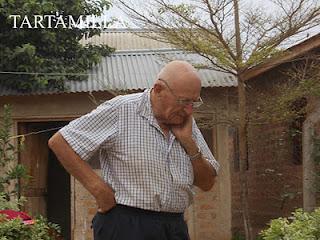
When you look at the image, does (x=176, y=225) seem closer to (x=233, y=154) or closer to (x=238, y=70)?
(x=238, y=70)

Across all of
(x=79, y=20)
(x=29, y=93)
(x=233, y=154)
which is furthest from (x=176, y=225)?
(x=233, y=154)

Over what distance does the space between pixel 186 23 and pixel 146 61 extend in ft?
7.69

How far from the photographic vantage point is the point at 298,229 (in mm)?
4082

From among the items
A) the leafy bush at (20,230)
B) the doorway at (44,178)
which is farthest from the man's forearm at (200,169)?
the doorway at (44,178)

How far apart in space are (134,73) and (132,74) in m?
0.06

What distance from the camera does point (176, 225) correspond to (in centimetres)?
290

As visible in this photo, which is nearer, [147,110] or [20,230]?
[147,110]

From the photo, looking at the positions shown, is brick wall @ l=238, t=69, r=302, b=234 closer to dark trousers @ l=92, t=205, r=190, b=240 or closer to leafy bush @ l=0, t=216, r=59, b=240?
leafy bush @ l=0, t=216, r=59, b=240

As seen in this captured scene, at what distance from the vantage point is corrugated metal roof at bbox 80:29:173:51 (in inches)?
459

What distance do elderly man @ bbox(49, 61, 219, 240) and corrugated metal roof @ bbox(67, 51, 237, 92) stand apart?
6.05 m

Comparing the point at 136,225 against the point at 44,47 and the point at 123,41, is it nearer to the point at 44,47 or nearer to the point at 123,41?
the point at 44,47

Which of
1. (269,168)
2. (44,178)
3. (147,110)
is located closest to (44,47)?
(44,178)

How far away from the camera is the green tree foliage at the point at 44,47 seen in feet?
30.5

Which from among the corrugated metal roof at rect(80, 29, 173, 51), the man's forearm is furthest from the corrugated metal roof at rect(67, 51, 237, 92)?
the man's forearm
